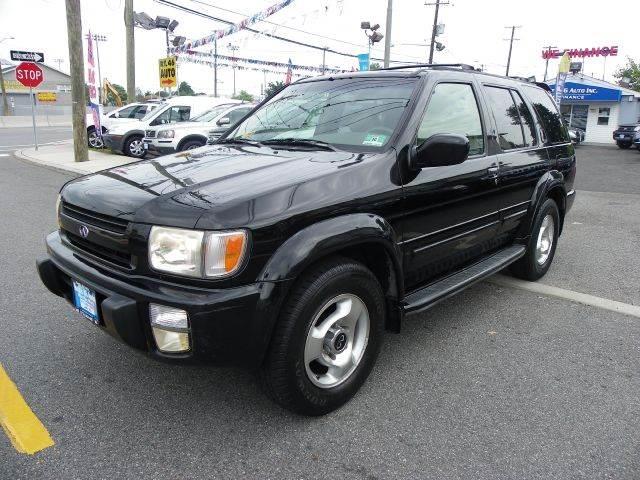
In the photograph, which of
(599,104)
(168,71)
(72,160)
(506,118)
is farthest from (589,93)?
(506,118)

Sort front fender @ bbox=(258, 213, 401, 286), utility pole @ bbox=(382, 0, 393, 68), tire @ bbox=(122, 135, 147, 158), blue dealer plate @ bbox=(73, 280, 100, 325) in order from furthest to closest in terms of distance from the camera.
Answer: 1. utility pole @ bbox=(382, 0, 393, 68)
2. tire @ bbox=(122, 135, 147, 158)
3. blue dealer plate @ bbox=(73, 280, 100, 325)
4. front fender @ bbox=(258, 213, 401, 286)

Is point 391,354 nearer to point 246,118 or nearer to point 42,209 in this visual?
point 246,118

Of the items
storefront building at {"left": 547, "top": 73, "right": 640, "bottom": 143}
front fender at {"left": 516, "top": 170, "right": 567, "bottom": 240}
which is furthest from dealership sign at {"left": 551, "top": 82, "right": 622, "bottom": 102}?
front fender at {"left": 516, "top": 170, "right": 567, "bottom": 240}

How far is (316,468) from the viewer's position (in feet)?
7.50

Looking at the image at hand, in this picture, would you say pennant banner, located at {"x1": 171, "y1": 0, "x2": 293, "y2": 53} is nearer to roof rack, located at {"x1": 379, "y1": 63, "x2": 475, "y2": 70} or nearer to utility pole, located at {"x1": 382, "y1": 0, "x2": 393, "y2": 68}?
utility pole, located at {"x1": 382, "y1": 0, "x2": 393, "y2": 68}

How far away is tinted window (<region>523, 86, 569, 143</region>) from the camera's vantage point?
4.65 meters

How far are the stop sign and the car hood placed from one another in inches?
606

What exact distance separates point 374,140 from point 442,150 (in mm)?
442

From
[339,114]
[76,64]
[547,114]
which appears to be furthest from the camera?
[76,64]

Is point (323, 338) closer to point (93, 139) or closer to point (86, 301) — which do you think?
point (86, 301)

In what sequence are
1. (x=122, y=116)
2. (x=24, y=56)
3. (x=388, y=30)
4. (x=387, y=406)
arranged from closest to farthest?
(x=387, y=406) < (x=24, y=56) < (x=388, y=30) < (x=122, y=116)

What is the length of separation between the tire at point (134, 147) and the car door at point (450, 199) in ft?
42.8

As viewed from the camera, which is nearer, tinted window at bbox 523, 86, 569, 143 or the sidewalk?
tinted window at bbox 523, 86, 569, 143

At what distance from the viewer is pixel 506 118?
407 cm
